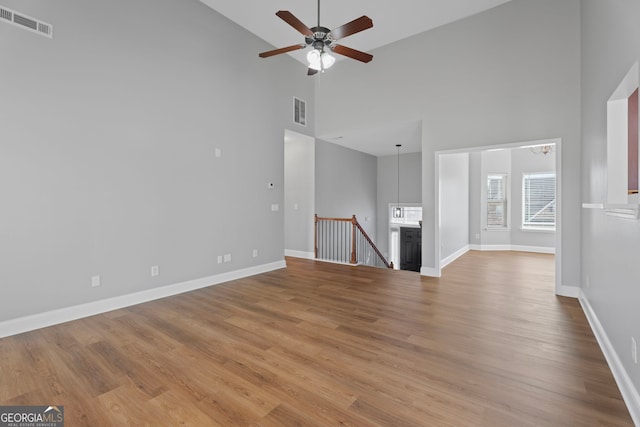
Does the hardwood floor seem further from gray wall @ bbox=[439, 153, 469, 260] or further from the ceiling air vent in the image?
the ceiling air vent

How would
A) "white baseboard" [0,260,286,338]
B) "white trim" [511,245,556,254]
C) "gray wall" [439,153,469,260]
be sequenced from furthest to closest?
"white trim" [511,245,556,254] → "gray wall" [439,153,469,260] → "white baseboard" [0,260,286,338]

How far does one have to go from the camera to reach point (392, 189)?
976cm

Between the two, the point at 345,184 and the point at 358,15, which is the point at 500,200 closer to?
the point at 345,184

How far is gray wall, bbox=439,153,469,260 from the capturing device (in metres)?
5.89

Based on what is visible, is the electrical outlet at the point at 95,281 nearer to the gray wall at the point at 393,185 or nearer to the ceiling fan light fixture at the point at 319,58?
the ceiling fan light fixture at the point at 319,58

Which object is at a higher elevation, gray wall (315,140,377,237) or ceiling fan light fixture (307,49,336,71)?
ceiling fan light fixture (307,49,336,71)

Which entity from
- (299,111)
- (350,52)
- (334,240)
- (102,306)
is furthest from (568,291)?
(102,306)

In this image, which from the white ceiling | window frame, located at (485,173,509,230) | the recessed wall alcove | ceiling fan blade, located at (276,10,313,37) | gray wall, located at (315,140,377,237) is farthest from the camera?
window frame, located at (485,173,509,230)

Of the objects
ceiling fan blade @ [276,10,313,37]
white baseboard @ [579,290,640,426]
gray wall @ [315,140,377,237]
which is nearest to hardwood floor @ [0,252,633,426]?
white baseboard @ [579,290,640,426]

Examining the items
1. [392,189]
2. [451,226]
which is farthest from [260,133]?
[392,189]

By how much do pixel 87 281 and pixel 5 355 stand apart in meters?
0.97

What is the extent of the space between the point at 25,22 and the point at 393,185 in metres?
8.86

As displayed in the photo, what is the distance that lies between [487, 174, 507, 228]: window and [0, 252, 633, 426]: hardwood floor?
484 centimetres

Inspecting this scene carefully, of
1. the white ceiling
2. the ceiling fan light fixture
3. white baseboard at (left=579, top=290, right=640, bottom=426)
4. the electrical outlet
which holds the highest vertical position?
the white ceiling
